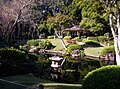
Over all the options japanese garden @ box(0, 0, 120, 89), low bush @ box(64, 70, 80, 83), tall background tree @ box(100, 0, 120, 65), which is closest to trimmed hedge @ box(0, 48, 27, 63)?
japanese garden @ box(0, 0, 120, 89)

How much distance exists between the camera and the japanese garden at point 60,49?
41.3 ft

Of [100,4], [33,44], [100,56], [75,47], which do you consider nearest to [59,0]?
[33,44]

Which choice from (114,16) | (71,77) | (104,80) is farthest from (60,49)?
(104,80)

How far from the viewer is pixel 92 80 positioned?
8883 millimetres

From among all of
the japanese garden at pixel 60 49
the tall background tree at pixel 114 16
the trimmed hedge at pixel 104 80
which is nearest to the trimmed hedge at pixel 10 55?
the japanese garden at pixel 60 49

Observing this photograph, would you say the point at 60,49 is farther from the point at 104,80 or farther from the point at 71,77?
the point at 104,80

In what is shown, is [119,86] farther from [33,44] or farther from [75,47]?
[33,44]

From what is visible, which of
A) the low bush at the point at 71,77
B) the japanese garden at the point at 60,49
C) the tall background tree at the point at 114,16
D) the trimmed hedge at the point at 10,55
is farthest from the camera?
the trimmed hedge at the point at 10,55

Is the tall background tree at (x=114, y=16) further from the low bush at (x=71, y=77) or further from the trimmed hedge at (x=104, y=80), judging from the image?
the low bush at (x=71, y=77)

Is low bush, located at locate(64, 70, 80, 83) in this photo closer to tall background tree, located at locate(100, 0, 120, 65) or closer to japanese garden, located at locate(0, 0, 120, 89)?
japanese garden, located at locate(0, 0, 120, 89)

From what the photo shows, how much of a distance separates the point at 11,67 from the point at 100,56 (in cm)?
1863

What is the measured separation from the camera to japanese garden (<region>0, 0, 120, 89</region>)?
12.6 meters

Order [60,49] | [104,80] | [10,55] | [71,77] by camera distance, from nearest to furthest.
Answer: [104,80] < [10,55] < [71,77] < [60,49]

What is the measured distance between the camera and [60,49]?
42.1m
